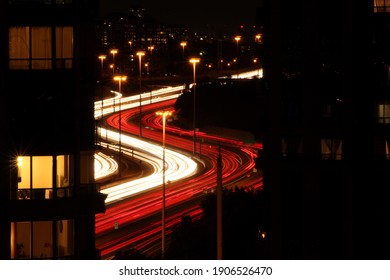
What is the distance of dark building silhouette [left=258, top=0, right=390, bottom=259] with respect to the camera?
99.3 feet

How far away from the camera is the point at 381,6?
31.8m

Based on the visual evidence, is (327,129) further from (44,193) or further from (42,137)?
(44,193)

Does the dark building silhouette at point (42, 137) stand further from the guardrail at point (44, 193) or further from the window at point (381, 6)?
the window at point (381, 6)

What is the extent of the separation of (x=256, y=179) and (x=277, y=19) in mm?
21192

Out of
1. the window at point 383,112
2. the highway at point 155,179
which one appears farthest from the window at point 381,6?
the highway at point 155,179

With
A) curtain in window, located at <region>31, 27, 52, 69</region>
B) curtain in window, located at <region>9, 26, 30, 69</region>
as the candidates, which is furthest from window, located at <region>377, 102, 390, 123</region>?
curtain in window, located at <region>9, 26, 30, 69</region>

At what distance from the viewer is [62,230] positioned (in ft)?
73.0

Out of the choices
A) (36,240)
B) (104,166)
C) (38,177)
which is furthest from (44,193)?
(104,166)

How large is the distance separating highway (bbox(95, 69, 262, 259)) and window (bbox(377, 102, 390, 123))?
23.8ft

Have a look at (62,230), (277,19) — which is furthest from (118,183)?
(62,230)

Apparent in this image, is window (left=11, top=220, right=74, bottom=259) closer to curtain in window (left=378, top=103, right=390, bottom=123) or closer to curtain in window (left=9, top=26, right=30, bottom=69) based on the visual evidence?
curtain in window (left=9, top=26, right=30, bottom=69)

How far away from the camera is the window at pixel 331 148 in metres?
31.3

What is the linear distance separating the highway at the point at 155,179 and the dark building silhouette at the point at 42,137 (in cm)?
417

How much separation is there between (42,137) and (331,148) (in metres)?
12.8
